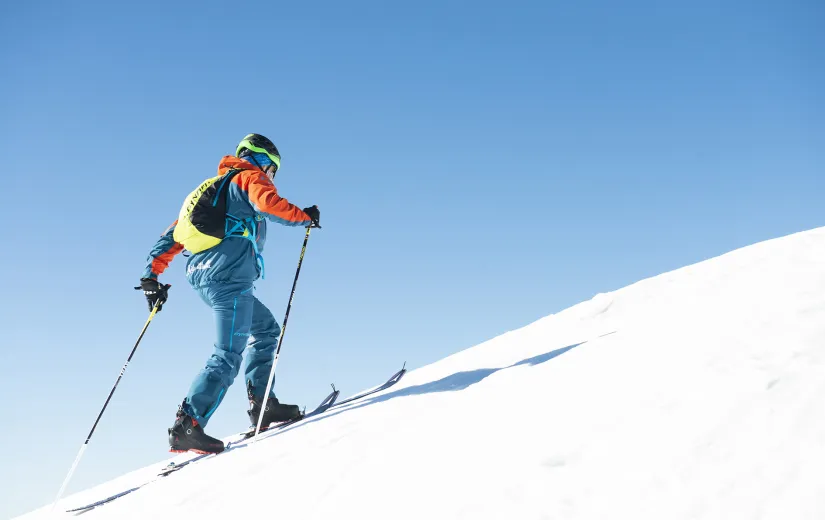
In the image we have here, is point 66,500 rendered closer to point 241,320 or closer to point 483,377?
point 241,320

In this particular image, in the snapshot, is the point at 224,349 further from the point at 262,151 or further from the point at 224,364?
the point at 262,151

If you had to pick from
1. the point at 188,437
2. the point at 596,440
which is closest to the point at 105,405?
the point at 188,437

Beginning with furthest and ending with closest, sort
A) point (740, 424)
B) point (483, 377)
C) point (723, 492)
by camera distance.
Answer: point (483, 377) → point (740, 424) → point (723, 492)

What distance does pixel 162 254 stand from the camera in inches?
243

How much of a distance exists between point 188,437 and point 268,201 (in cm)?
231

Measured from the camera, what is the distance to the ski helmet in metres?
6.10

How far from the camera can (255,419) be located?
606 centimetres

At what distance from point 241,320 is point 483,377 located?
2446mm

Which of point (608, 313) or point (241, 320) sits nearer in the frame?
point (241, 320)

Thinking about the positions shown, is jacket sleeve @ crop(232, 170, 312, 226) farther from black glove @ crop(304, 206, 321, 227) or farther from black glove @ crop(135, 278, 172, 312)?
black glove @ crop(135, 278, 172, 312)

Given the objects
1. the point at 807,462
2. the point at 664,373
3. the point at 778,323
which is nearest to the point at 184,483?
the point at 664,373

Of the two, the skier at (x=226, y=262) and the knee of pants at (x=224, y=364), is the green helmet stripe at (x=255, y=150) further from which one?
the knee of pants at (x=224, y=364)

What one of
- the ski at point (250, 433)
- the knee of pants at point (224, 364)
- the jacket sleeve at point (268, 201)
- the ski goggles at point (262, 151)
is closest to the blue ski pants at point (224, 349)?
the knee of pants at point (224, 364)

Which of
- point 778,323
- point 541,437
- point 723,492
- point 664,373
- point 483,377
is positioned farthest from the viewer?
point 483,377
